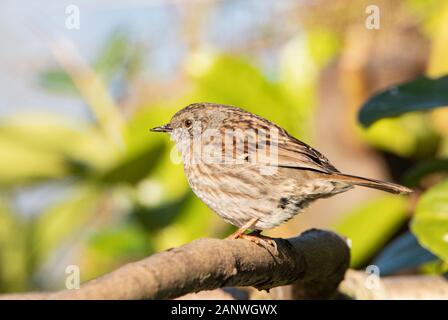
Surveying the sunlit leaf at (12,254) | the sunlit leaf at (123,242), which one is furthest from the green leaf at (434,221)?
the sunlit leaf at (12,254)

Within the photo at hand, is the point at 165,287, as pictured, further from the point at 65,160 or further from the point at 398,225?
the point at 398,225

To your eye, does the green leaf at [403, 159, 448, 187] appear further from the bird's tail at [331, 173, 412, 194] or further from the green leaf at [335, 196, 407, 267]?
the bird's tail at [331, 173, 412, 194]

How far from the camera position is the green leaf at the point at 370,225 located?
14.7ft

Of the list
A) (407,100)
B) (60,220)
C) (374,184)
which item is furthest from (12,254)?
(374,184)

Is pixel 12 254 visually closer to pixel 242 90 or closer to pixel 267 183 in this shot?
pixel 242 90

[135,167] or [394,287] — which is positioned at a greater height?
[135,167]

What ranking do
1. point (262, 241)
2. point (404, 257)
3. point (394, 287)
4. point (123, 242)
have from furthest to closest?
point (123, 242), point (404, 257), point (394, 287), point (262, 241)

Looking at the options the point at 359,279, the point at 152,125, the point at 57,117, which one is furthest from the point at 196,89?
the point at 359,279

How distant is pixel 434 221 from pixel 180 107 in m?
1.75

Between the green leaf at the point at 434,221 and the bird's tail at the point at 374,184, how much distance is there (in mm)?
376

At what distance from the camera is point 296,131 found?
200 inches

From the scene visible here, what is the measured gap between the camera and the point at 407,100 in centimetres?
358
